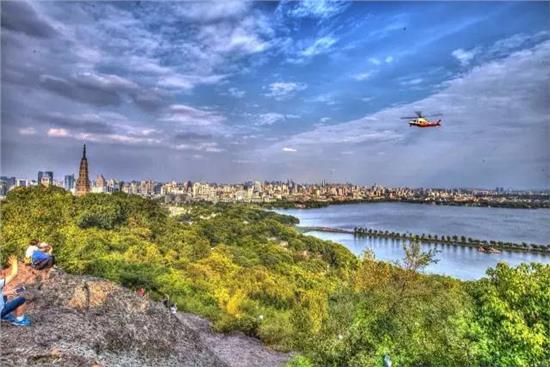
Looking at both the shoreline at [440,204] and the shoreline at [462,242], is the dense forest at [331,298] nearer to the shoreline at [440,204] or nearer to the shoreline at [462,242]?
→ the shoreline at [462,242]

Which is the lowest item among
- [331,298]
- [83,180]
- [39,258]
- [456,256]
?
[456,256]

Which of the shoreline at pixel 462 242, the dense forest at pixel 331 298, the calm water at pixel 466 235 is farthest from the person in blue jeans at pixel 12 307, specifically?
the shoreline at pixel 462 242

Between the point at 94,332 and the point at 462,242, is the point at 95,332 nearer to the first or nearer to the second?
the point at 94,332

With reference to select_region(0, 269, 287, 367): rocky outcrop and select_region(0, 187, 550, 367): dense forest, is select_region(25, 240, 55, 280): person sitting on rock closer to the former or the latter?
select_region(0, 269, 287, 367): rocky outcrop

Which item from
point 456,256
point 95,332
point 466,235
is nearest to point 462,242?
point 466,235

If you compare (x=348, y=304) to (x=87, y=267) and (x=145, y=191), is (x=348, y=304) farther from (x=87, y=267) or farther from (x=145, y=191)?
(x=145, y=191)

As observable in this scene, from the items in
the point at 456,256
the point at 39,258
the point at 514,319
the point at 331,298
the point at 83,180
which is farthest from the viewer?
the point at 456,256
